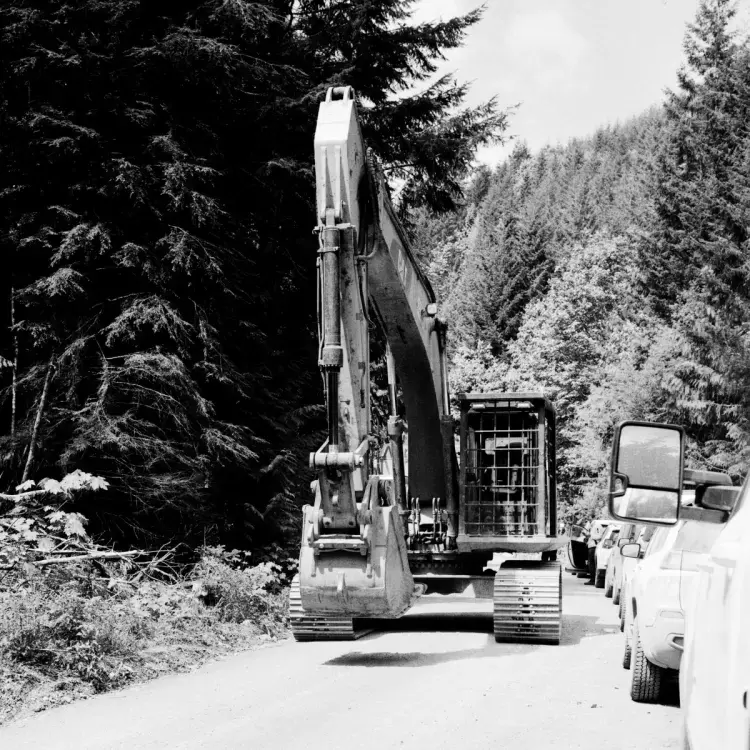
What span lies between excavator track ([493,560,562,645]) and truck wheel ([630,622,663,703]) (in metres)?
3.98

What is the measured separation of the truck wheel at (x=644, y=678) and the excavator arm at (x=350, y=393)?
2.55 meters

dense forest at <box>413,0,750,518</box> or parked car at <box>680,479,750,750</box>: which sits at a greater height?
dense forest at <box>413,0,750,518</box>

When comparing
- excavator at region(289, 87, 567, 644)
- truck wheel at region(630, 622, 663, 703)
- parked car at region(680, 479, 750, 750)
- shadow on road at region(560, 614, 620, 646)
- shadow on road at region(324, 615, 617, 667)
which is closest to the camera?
parked car at region(680, 479, 750, 750)

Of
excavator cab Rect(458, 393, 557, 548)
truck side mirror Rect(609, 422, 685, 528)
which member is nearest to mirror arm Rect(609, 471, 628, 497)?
truck side mirror Rect(609, 422, 685, 528)

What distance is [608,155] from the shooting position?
116938mm

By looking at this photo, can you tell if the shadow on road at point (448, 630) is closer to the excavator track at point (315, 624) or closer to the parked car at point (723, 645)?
the excavator track at point (315, 624)

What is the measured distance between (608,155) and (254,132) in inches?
4142

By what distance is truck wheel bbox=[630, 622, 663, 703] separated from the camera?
327 inches

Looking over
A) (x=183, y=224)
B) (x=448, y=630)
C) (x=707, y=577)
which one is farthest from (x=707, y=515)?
(x=183, y=224)

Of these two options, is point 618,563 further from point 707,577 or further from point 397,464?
point 707,577

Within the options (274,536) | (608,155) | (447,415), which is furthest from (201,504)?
(608,155)

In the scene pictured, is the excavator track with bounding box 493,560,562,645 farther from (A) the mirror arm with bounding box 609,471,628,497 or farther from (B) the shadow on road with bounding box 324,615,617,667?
(A) the mirror arm with bounding box 609,471,628,497

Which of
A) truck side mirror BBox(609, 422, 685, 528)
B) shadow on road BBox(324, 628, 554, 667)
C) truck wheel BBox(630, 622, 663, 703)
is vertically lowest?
shadow on road BBox(324, 628, 554, 667)

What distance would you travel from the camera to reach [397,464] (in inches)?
564
